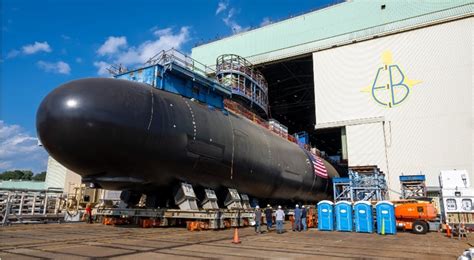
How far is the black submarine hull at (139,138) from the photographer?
11.7m

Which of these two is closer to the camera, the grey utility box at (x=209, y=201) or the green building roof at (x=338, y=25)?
the grey utility box at (x=209, y=201)

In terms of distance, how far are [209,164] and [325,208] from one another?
765 cm

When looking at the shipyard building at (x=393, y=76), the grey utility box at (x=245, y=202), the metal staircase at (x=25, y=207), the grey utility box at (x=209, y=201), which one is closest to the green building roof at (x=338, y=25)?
the shipyard building at (x=393, y=76)

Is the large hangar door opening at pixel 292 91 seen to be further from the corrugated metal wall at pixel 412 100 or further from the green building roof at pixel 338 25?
the corrugated metal wall at pixel 412 100

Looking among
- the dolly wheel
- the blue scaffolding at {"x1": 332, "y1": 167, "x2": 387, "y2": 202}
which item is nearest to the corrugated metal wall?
the blue scaffolding at {"x1": 332, "y1": 167, "x2": 387, "y2": 202}

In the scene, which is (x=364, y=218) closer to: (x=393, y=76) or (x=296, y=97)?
(x=393, y=76)

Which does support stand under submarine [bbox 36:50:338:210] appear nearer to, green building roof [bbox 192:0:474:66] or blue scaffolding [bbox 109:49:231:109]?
blue scaffolding [bbox 109:49:231:109]

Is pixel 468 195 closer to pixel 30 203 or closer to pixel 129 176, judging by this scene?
pixel 129 176

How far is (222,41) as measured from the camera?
42.0 metres

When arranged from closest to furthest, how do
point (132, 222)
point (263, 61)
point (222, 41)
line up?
point (132, 222) < point (263, 61) < point (222, 41)

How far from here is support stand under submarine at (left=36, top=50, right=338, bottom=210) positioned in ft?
38.6

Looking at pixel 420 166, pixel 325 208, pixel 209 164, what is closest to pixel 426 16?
pixel 420 166

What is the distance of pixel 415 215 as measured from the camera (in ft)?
61.2

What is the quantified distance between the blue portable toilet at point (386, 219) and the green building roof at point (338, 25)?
1999cm
